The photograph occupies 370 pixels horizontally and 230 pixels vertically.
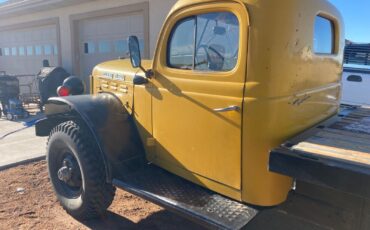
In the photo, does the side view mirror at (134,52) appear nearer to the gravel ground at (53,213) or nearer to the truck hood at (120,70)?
the truck hood at (120,70)

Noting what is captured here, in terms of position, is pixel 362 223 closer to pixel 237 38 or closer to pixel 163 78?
pixel 237 38

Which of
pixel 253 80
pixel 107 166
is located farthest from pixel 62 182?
pixel 253 80

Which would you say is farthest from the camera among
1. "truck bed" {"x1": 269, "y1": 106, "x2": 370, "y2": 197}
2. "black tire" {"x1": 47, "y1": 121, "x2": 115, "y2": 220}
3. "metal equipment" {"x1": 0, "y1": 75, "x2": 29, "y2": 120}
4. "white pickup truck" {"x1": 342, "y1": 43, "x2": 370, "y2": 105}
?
"metal equipment" {"x1": 0, "y1": 75, "x2": 29, "y2": 120}

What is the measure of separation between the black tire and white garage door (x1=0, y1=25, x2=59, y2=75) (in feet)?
32.6

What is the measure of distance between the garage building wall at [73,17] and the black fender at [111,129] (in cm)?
514

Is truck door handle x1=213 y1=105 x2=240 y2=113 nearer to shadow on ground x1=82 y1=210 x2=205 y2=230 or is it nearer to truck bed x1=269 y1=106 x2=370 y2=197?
truck bed x1=269 y1=106 x2=370 y2=197

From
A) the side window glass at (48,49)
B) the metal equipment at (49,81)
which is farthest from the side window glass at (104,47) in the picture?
→ the side window glass at (48,49)

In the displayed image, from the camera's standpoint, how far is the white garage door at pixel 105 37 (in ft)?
30.6

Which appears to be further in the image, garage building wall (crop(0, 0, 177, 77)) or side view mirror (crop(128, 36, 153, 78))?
garage building wall (crop(0, 0, 177, 77))

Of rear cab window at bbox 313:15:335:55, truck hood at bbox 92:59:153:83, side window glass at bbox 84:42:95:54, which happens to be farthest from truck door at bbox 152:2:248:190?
side window glass at bbox 84:42:95:54

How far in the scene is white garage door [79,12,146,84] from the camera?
9.31 metres

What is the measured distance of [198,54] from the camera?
2.68 metres

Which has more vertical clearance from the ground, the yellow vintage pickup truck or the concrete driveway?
the yellow vintage pickup truck

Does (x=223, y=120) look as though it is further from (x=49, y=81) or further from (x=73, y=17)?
(x=73, y=17)
